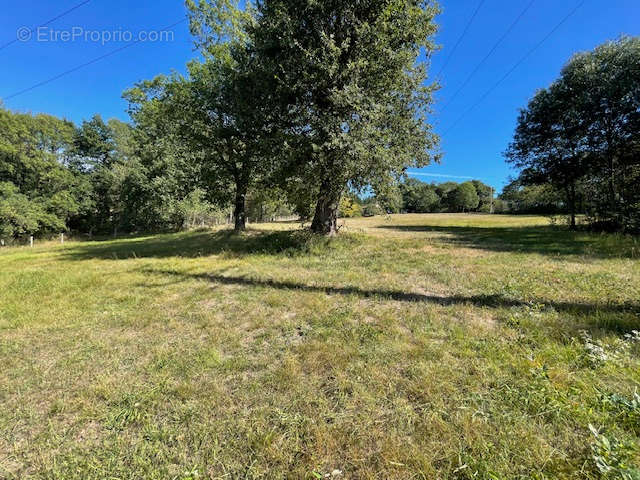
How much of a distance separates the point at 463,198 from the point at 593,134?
53.1 metres

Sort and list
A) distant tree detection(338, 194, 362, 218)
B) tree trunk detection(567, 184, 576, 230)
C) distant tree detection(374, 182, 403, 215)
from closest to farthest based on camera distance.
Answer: distant tree detection(374, 182, 403, 215) → distant tree detection(338, 194, 362, 218) → tree trunk detection(567, 184, 576, 230)

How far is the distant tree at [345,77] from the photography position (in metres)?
7.44

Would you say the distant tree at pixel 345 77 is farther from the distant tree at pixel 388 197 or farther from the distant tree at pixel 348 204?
the distant tree at pixel 348 204

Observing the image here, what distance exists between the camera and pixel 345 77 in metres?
7.67

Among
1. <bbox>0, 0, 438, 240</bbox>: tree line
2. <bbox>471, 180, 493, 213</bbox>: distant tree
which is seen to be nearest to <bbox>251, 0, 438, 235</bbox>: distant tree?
<bbox>0, 0, 438, 240</bbox>: tree line

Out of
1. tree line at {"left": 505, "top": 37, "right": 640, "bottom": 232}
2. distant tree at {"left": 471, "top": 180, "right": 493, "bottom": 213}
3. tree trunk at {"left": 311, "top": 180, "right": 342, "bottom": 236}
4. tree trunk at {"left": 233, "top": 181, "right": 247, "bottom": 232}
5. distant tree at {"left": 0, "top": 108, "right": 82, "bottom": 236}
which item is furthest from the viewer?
distant tree at {"left": 471, "top": 180, "right": 493, "bottom": 213}

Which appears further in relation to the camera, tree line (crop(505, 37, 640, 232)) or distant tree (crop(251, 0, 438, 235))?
tree line (crop(505, 37, 640, 232))

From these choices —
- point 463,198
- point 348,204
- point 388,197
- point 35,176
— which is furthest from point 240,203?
point 463,198

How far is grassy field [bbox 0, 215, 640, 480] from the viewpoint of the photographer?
5.31 feet

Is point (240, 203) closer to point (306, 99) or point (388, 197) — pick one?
point (306, 99)

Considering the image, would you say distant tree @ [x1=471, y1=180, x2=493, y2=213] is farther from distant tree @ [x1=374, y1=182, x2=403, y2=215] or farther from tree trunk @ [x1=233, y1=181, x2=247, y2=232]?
distant tree @ [x1=374, y1=182, x2=403, y2=215]

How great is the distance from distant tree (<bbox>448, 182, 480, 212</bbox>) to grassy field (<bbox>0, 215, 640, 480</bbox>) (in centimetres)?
6376

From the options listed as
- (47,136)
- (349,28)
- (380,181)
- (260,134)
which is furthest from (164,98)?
(47,136)

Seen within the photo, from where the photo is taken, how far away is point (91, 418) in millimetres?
2055
